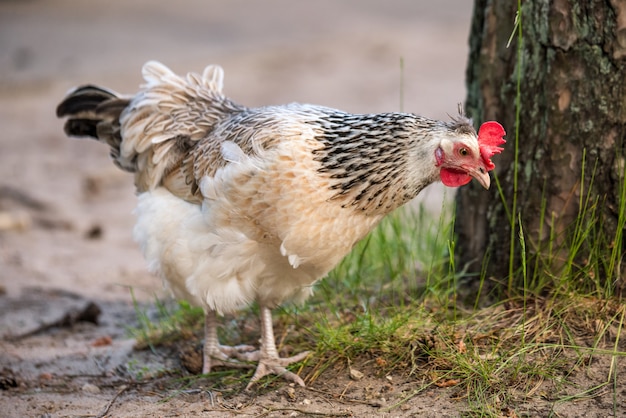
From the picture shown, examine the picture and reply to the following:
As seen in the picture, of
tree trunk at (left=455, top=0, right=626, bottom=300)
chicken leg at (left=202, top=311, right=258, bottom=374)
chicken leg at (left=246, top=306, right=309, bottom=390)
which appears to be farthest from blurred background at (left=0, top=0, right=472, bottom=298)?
chicken leg at (left=246, top=306, right=309, bottom=390)

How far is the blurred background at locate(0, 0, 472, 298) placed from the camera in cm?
639

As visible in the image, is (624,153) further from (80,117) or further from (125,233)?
(125,233)

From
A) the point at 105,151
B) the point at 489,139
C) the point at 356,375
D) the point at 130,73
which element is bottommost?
the point at 356,375

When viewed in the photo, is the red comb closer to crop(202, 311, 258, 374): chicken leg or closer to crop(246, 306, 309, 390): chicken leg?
crop(246, 306, 309, 390): chicken leg

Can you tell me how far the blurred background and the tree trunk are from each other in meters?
1.16

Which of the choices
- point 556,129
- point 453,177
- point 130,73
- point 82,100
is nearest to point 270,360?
point 453,177

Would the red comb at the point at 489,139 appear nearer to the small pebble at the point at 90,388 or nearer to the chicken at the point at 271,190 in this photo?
the chicken at the point at 271,190

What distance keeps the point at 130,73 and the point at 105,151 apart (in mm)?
1927

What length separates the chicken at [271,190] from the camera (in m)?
3.53

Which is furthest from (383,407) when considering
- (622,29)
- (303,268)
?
(622,29)

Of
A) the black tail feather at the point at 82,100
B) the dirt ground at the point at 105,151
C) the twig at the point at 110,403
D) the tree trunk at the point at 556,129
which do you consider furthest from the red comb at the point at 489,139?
the black tail feather at the point at 82,100

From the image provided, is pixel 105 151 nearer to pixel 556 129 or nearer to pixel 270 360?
pixel 270 360

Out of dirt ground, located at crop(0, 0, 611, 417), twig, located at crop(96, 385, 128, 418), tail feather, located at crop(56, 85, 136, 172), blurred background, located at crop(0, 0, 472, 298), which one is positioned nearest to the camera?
twig, located at crop(96, 385, 128, 418)

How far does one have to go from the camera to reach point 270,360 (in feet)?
12.9
